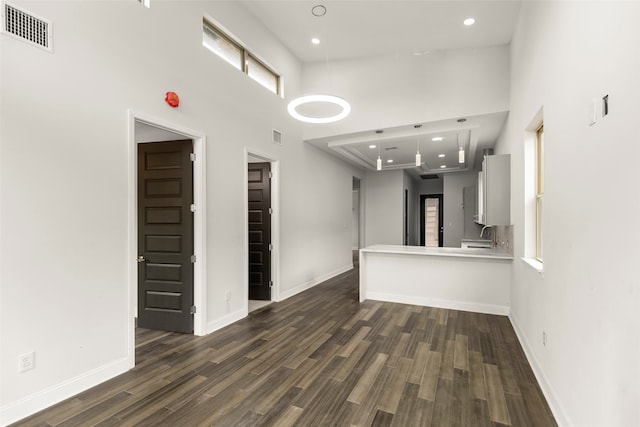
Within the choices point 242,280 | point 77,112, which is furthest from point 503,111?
point 77,112

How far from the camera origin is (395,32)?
15.3 ft

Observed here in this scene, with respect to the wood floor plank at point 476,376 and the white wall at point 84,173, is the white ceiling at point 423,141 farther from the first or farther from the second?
the wood floor plank at point 476,376

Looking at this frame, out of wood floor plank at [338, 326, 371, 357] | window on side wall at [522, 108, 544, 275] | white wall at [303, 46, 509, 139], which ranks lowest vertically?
wood floor plank at [338, 326, 371, 357]

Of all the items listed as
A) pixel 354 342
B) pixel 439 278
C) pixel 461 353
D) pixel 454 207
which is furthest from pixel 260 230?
pixel 454 207

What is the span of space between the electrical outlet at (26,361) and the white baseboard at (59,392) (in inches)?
8.5

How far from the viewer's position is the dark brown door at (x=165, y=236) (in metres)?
3.80

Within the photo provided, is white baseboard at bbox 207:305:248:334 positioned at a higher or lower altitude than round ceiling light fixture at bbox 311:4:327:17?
lower

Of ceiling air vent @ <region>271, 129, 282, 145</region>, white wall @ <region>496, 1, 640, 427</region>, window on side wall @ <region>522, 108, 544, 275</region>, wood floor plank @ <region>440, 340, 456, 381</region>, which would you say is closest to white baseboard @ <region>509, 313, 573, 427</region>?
white wall @ <region>496, 1, 640, 427</region>

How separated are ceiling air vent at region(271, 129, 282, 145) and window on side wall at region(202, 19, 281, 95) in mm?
714

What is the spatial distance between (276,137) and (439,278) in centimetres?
360

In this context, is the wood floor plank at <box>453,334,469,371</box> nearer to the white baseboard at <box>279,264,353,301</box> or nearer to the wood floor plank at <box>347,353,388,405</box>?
the wood floor plank at <box>347,353,388,405</box>

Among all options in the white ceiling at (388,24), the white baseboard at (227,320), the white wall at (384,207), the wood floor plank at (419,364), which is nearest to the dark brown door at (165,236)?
the white baseboard at (227,320)

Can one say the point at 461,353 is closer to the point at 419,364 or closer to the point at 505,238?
the point at 419,364

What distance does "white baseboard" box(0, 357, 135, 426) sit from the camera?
7.07 ft
